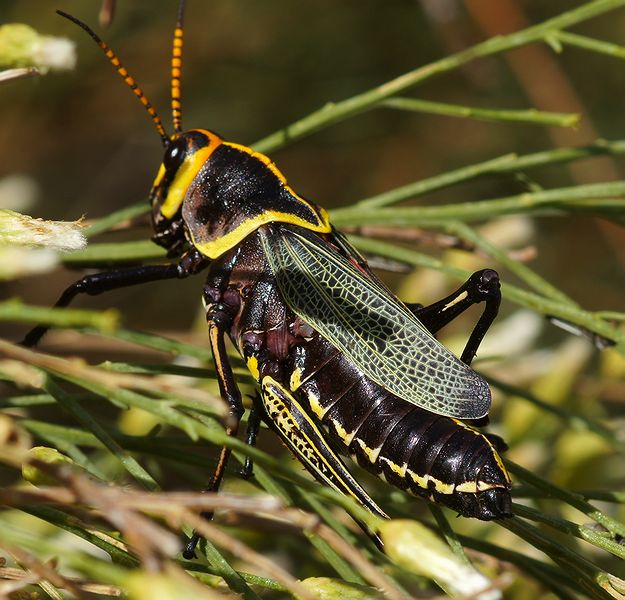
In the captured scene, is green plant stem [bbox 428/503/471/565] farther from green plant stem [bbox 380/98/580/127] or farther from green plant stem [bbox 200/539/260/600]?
green plant stem [bbox 380/98/580/127]

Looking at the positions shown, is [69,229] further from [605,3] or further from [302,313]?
[605,3]

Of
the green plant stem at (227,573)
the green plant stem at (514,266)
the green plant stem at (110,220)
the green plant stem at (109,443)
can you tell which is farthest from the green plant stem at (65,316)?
the green plant stem at (514,266)

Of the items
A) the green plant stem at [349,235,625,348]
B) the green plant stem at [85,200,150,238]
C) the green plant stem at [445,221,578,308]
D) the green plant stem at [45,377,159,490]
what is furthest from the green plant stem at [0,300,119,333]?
the green plant stem at [445,221,578,308]

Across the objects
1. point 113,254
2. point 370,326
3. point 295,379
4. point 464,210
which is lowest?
point 295,379

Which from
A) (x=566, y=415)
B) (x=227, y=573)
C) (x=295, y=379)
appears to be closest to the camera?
(x=227, y=573)

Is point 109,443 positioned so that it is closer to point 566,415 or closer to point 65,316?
point 65,316

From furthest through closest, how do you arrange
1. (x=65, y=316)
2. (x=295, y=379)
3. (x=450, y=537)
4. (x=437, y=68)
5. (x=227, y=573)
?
(x=437, y=68) < (x=295, y=379) < (x=450, y=537) < (x=227, y=573) < (x=65, y=316)

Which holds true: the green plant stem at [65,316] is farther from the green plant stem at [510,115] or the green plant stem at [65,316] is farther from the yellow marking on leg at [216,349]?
the green plant stem at [510,115]

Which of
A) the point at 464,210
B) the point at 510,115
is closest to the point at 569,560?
the point at 464,210
